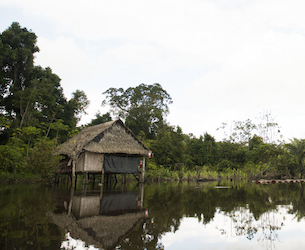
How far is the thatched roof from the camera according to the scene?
15.9m

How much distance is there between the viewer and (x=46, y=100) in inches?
941

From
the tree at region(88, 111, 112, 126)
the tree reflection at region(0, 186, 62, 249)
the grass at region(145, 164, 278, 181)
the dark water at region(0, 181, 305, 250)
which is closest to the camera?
the tree reflection at region(0, 186, 62, 249)

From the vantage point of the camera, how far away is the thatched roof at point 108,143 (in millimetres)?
15902

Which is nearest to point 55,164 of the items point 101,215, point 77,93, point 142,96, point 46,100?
point 46,100

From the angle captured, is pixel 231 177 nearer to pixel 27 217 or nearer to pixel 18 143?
pixel 18 143

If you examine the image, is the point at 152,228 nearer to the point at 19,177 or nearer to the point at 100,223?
the point at 100,223

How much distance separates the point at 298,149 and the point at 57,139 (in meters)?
22.1

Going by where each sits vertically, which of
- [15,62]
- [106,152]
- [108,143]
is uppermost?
[15,62]

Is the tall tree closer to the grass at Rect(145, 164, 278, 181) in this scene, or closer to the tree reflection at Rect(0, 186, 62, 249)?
the grass at Rect(145, 164, 278, 181)

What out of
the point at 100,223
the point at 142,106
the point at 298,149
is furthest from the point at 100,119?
the point at 100,223

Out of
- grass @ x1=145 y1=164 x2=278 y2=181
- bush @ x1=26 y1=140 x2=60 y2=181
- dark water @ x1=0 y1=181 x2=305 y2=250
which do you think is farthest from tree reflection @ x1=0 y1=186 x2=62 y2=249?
grass @ x1=145 y1=164 x2=278 y2=181

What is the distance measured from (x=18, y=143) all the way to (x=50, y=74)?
1095 centimetres

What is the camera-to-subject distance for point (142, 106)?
36188 mm

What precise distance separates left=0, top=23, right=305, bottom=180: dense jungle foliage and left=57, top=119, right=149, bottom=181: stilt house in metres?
1.47
